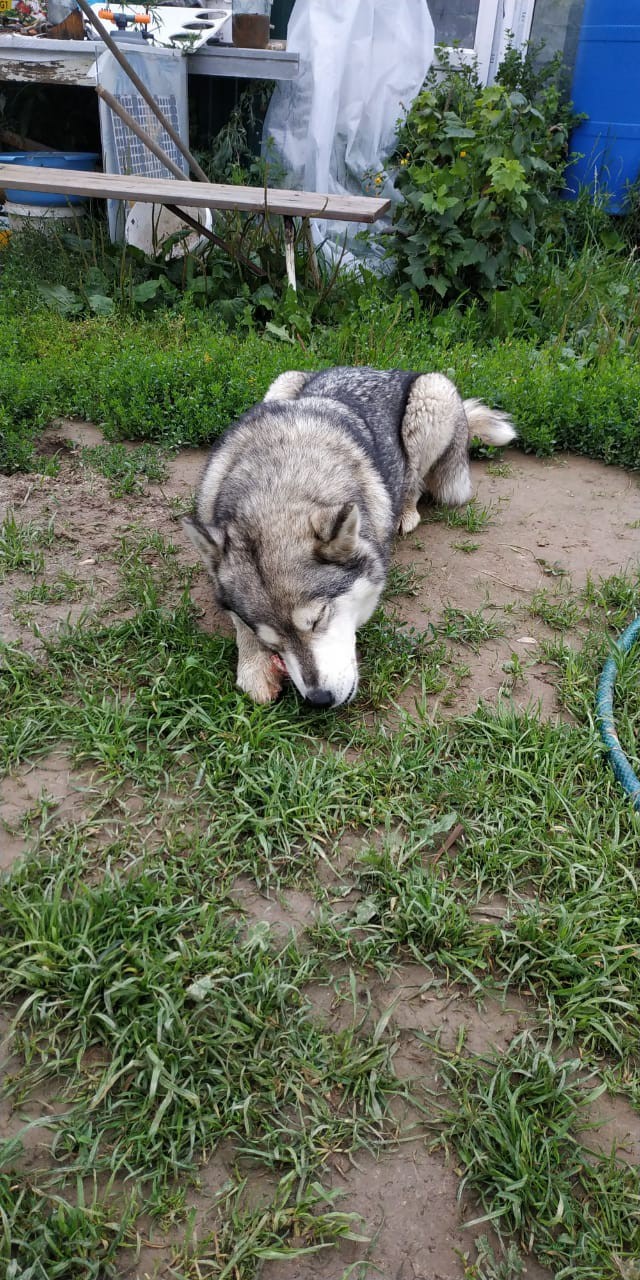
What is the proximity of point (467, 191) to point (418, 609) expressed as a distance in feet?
14.8

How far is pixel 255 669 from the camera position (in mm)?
3475

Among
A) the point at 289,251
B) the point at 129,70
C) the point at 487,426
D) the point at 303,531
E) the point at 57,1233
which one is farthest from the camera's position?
the point at 289,251

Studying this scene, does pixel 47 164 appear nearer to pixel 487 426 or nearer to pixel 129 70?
pixel 129 70

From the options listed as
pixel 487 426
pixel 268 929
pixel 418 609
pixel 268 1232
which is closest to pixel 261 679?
Result: pixel 418 609

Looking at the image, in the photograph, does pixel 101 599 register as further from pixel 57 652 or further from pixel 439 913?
pixel 439 913

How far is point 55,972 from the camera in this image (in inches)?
91.5

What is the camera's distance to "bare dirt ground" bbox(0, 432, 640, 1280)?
6.31 ft

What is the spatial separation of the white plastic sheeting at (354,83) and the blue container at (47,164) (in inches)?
87.8

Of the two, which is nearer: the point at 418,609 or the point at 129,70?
the point at 418,609

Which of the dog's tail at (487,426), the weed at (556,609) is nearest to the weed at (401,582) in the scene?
the weed at (556,609)

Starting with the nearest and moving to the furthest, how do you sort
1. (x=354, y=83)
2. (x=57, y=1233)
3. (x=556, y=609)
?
1. (x=57, y=1233)
2. (x=556, y=609)
3. (x=354, y=83)

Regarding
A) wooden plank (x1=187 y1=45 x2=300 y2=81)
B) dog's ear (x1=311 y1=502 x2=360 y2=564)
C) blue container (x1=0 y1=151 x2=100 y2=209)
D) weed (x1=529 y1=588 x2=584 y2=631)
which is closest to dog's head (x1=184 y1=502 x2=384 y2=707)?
dog's ear (x1=311 y1=502 x2=360 y2=564)

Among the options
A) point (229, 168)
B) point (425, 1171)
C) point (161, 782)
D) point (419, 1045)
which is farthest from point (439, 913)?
point (229, 168)

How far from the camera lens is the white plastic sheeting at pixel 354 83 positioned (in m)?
7.89
